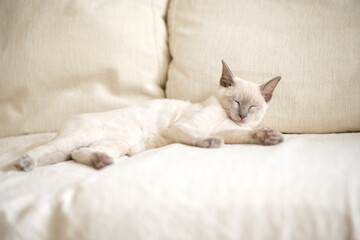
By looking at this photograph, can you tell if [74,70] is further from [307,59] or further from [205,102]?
[307,59]

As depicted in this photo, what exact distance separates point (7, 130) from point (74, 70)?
2.00 feet

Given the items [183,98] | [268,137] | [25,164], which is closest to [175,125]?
[183,98]

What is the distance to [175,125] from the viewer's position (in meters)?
1.42

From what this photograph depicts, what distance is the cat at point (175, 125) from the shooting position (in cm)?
127

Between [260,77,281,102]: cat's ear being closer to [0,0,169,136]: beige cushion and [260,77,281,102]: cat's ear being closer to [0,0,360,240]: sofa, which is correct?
[0,0,360,240]: sofa

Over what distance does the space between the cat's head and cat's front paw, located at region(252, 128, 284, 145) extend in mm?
288

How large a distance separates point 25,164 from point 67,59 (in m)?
0.83

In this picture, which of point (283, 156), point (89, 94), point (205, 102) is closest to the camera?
point (283, 156)

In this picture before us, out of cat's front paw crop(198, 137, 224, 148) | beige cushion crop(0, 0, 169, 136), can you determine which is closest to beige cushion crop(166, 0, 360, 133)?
beige cushion crop(0, 0, 169, 136)

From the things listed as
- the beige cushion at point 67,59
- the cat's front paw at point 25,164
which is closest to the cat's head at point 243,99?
the beige cushion at point 67,59

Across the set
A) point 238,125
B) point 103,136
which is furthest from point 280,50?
point 103,136

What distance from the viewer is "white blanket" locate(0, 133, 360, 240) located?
80cm

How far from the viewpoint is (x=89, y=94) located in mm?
1742

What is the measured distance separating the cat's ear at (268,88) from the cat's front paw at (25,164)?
1239 mm
